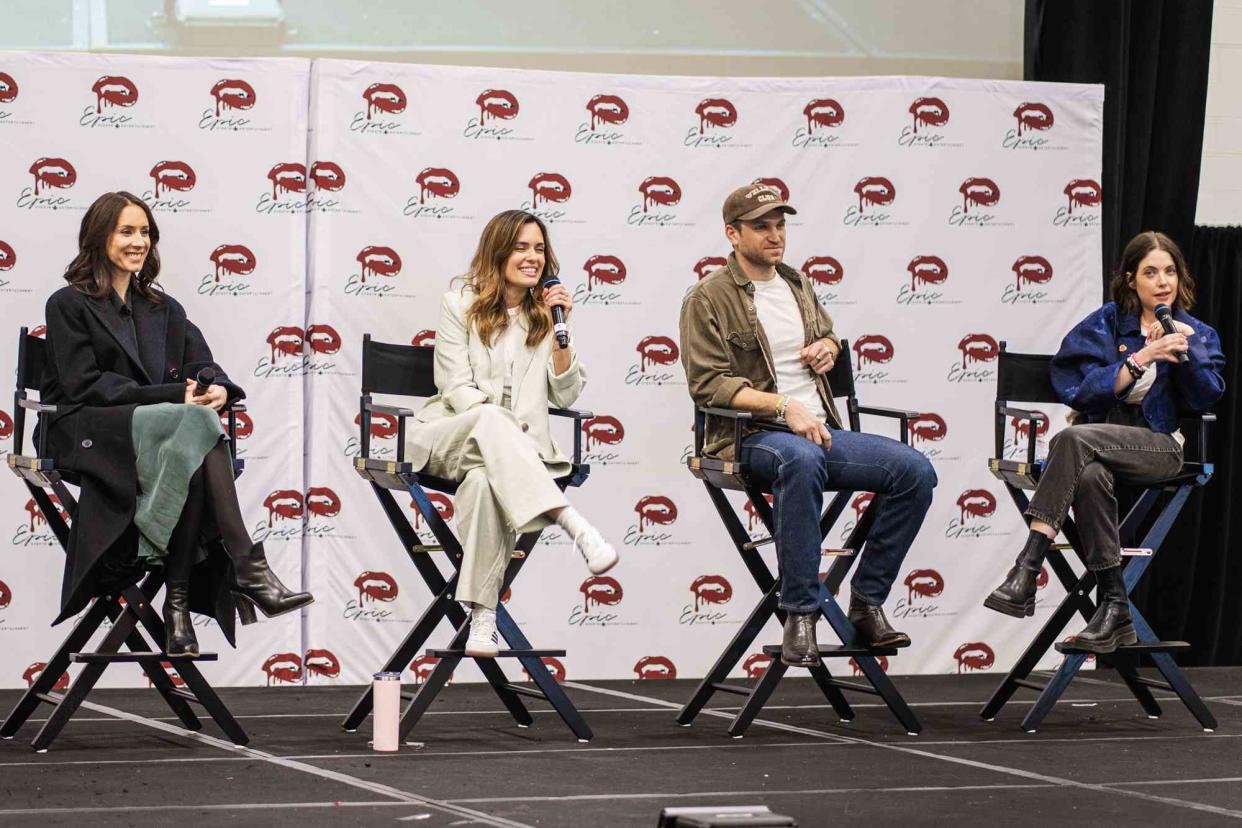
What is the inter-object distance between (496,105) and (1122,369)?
7.04 ft

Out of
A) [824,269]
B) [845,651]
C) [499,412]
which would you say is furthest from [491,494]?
[824,269]

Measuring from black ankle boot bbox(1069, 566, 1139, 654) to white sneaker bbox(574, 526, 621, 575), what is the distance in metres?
1.25

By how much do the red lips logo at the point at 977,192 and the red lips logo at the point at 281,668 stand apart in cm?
268

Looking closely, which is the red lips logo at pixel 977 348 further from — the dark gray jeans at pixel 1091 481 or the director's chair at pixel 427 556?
the director's chair at pixel 427 556

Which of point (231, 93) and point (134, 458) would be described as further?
point (231, 93)

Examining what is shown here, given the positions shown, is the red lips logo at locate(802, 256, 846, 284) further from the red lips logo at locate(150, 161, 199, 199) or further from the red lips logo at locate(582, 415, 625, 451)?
the red lips logo at locate(150, 161, 199, 199)

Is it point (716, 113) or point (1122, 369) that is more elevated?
point (716, 113)

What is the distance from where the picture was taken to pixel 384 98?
507cm

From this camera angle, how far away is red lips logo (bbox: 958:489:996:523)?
5.48 meters

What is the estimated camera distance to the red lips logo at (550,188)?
5.21 meters

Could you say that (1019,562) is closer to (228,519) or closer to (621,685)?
(621,685)

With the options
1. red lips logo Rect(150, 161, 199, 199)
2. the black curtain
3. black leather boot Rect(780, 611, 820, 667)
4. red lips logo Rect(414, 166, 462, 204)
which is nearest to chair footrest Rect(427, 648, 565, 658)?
black leather boot Rect(780, 611, 820, 667)

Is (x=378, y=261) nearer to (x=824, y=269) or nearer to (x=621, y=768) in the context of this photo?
(x=824, y=269)

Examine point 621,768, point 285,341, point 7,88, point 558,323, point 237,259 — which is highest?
point 7,88
